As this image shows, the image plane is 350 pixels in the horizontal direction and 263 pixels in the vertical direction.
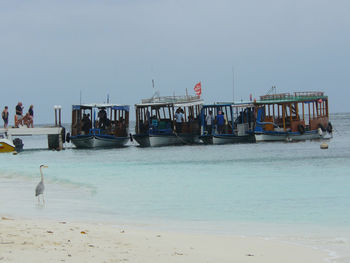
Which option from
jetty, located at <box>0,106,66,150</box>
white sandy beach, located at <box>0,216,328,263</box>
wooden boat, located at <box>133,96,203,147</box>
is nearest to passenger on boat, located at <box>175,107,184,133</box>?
wooden boat, located at <box>133,96,203,147</box>

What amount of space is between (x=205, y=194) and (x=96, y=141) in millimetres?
20127

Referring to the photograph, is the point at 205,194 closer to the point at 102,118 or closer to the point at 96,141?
the point at 96,141

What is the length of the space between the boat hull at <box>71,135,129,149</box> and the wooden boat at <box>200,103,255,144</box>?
16.1ft

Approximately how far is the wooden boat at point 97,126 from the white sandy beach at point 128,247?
84.5ft

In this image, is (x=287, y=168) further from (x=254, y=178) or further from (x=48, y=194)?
(x=48, y=194)

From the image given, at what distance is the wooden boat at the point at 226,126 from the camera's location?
1433 inches

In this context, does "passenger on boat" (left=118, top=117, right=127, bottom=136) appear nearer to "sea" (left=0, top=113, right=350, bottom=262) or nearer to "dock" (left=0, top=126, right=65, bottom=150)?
"dock" (left=0, top=126, right=65, bottom=150)

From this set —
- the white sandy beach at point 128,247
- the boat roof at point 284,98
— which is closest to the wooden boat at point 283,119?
the boat roof at point 284,98

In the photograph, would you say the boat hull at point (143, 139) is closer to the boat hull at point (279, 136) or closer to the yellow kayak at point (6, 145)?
the boat hull at point (279, 136)

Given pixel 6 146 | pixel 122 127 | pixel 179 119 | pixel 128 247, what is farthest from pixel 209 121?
pixel 128 247

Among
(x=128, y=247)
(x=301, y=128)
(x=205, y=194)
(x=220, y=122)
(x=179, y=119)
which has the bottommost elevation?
(x=205, y=194)

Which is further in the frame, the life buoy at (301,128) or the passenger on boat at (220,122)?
the passenger on boat at (220,122)

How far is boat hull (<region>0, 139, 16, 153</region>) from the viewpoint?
107 ft

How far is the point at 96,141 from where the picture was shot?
3444 centimetres
